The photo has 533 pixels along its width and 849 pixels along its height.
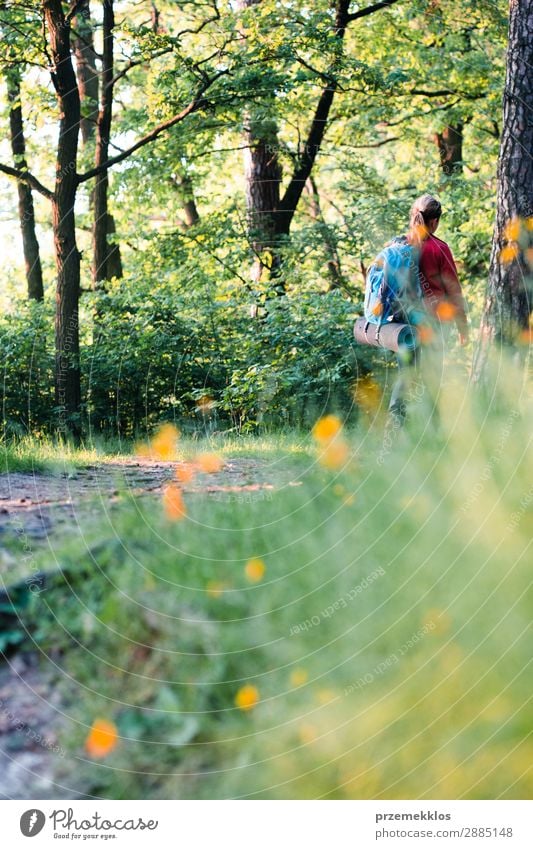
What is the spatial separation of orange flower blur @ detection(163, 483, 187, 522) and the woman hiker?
1905 millimetres

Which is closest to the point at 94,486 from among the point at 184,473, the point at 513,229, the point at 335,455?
the point at 184,473

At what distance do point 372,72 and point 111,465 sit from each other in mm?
7082

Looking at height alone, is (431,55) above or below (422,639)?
above

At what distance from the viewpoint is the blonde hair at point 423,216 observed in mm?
5910

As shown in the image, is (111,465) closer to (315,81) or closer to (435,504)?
(435,504)

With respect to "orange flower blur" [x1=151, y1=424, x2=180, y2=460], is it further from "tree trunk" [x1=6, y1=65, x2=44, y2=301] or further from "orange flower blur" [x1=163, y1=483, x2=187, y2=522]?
"tree trunk" [x1=6, y1=65, x2=44, y2=301]

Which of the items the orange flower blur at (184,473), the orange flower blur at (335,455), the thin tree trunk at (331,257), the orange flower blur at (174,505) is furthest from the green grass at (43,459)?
the thin tree trunk at (331,257)

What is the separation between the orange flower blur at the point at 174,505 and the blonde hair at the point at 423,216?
8.20ft

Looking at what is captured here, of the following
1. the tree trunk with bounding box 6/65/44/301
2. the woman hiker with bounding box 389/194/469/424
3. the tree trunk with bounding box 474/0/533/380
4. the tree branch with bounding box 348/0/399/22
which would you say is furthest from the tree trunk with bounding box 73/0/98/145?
the woman hiker with bounding box 389/194/469/424

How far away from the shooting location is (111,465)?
622 cm

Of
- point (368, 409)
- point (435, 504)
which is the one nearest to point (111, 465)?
point (368, 409)

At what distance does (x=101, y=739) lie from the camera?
2908 mm

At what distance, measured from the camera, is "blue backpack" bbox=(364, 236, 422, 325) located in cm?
583

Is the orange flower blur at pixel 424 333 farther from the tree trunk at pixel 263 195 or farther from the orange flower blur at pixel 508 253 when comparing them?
the tree trunk at pixel 263 195
